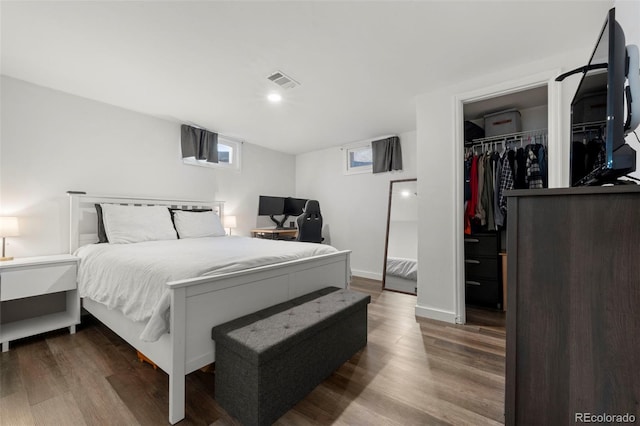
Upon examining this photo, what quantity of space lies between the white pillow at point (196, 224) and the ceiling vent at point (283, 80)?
6.27 ft

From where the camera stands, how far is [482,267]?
3016mm

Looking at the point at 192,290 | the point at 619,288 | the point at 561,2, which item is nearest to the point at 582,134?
the point at 619,288

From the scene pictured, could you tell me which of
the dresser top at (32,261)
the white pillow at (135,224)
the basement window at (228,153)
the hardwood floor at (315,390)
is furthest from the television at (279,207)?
the hardwood floor at (315,390)

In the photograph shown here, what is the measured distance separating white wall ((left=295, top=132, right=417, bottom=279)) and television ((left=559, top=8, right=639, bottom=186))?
2.82m

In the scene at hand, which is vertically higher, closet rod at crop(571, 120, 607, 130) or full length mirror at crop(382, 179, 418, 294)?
closet rod at crop(571, 120, 607, 130)

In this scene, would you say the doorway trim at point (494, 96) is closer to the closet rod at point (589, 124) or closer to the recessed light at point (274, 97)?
the closet rod at point (589, 124)

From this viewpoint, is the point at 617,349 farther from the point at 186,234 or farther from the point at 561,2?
the point at 186,234

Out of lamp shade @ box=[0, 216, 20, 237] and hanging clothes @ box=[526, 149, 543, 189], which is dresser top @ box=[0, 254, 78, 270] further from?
hanging clothes @ box=[526, 149, 543, 189]

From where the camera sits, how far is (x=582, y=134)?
1.17m

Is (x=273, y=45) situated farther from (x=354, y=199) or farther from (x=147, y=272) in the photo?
(x=354, y=199)

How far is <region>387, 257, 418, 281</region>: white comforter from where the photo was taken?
3.70 m

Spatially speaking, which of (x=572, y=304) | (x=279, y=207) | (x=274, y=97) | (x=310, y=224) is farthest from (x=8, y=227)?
(x=572, y=304)

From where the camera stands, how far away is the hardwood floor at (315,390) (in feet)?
4.52

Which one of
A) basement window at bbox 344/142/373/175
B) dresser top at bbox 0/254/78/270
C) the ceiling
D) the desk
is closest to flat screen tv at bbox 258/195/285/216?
the desk
